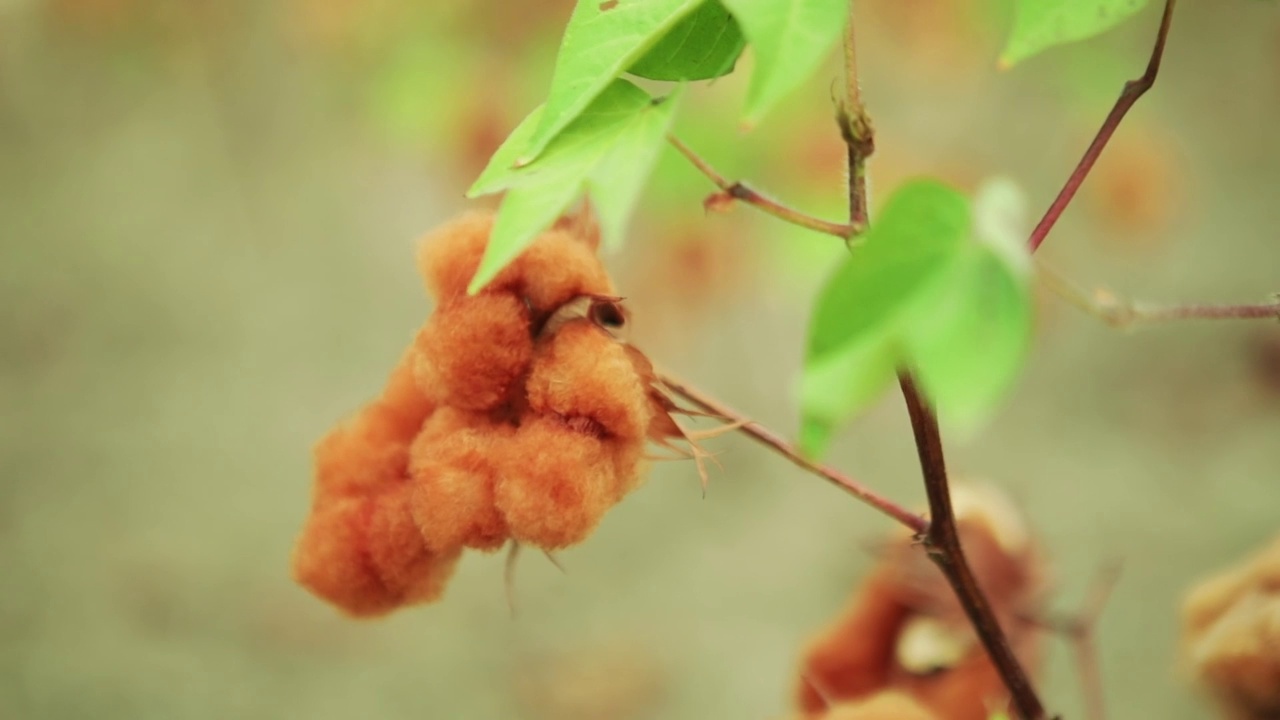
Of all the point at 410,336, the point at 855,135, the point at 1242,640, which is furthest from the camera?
the point at 410,336

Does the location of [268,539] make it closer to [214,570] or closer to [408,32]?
[214,570]

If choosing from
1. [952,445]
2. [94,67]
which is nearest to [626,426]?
[952,445]

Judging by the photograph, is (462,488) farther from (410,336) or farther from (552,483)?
(410,336)

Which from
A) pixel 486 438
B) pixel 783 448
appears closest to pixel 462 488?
pixel 486 438

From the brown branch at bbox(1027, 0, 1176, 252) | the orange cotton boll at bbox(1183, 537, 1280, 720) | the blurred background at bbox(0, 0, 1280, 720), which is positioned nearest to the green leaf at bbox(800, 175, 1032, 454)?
the brown branch at bbox(1027, 0, 1176, 252)

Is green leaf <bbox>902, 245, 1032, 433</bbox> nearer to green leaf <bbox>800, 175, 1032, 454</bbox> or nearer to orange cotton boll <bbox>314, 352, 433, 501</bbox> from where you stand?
green leaf <bbox>800, 175, 1032, 454</bbox>

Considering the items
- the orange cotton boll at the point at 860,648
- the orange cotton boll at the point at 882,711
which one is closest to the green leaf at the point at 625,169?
the orange cotton boll at the point at 882,711
